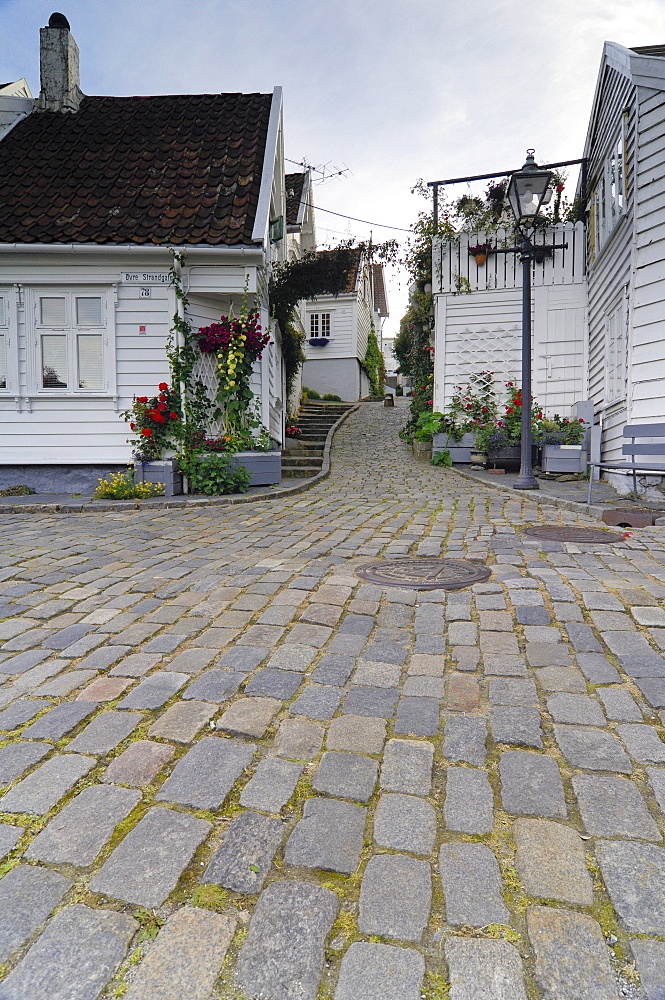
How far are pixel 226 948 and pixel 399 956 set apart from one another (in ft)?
1.30

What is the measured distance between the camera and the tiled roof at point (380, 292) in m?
44.5

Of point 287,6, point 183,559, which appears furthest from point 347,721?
point 287,6

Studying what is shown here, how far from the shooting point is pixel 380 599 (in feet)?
13.7

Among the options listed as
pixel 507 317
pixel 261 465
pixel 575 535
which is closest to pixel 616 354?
pixel 507 317

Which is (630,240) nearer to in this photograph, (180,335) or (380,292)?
(180,335)

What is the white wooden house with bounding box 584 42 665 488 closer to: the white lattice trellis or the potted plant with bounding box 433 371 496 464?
the potted plant with bounding box 433 371 496 464

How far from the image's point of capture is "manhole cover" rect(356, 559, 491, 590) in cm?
449

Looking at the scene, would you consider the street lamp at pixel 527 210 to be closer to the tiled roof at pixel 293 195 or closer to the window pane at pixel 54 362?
the window pane at pixel 54 362

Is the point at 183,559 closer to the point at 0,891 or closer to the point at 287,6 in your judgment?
the point at 0,891

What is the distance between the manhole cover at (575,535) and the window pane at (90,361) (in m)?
6.76

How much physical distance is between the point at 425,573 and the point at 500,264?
11.1 m

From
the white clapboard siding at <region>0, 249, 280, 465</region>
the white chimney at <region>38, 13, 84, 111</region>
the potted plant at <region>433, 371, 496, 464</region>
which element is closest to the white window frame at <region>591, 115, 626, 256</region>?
the potted plant at <region>433, 371, 496, 464</region>

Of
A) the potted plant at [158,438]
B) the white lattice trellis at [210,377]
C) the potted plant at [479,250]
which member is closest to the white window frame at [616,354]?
the potted plant at [479,250]

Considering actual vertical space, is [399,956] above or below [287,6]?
below
